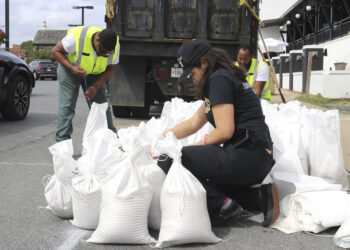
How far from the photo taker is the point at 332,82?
1878cm

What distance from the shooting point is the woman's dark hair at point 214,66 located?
136 inches

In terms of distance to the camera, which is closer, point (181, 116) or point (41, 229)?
point (41, 229)

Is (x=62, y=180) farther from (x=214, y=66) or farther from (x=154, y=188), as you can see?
(x=214, y=66)

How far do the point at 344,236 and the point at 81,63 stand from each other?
137 inches

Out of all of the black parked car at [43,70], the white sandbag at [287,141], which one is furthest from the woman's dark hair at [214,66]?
the black parked car at [43,70]

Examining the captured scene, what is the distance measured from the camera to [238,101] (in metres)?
3.48

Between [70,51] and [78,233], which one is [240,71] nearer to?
[78,233]

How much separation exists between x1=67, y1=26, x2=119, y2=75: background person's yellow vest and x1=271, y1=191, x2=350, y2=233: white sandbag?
2.84m

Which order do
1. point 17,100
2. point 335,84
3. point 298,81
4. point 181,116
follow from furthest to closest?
point 298,81, point 335,84, point 17,100, point 181,116

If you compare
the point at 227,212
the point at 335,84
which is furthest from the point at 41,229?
the point at 335,84

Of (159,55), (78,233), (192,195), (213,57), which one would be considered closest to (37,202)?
(78,233)

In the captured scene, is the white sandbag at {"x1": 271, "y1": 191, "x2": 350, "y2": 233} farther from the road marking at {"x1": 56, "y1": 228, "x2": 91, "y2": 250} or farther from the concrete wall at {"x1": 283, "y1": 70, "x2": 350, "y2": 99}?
the concrete wall at {"x1": 283, "y1": 70, "x2": 350, "y2": 99}

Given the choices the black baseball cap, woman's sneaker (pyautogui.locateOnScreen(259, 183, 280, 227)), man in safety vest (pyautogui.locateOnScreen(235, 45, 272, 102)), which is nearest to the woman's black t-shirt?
the black baseball cap

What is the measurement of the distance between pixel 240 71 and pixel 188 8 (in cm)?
537
